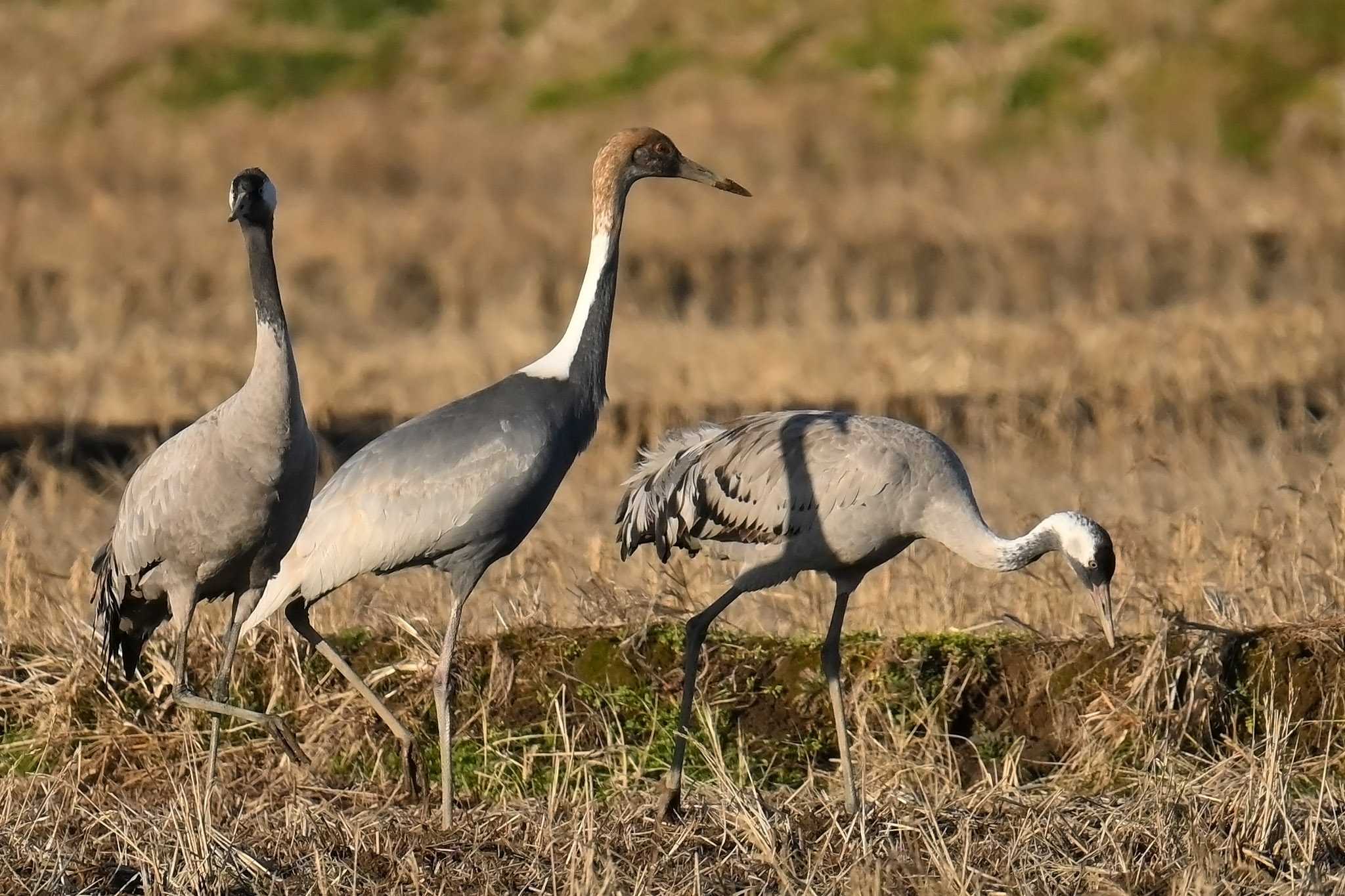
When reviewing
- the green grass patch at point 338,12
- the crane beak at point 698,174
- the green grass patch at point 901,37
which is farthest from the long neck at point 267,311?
the green grass patch at point 338,12

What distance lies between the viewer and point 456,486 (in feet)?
21.8

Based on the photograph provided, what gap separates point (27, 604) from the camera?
24.5 ft

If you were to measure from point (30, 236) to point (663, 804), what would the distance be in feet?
43.3

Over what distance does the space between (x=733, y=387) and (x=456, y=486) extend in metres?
5.71

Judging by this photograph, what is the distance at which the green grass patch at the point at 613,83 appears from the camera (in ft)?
76.6

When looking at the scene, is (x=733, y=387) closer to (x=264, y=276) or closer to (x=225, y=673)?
(x=225, y=673)

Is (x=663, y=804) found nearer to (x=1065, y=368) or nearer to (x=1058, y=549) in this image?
(x=1058, y=549)

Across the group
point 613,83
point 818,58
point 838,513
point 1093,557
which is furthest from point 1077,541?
point 613,83

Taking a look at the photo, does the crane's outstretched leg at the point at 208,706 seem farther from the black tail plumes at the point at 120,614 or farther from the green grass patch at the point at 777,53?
the green grass patch at the point at 777,53

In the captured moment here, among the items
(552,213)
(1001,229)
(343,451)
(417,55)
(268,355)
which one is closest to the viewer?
(268,355)

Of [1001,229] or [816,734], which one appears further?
[1001,229]

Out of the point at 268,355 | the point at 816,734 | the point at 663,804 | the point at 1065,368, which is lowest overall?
the point at 1065,368

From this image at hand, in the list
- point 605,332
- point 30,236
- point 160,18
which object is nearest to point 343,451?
point 605,332

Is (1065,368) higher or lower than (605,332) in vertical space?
lower
